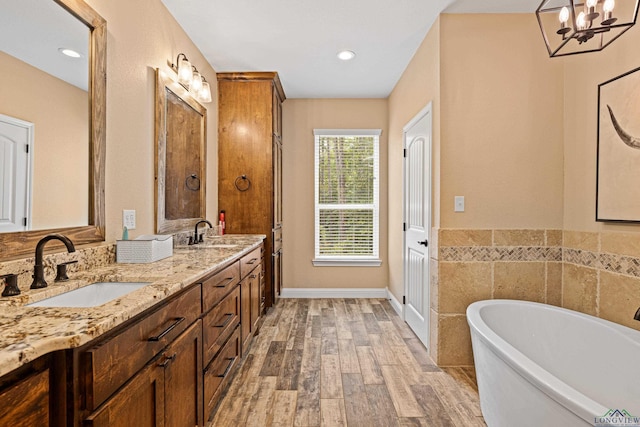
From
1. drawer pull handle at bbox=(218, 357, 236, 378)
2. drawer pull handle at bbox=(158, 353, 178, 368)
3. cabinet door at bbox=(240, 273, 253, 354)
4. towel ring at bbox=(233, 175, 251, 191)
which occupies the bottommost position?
drawer pull handle at bbox=(218, 357, 236, 378)

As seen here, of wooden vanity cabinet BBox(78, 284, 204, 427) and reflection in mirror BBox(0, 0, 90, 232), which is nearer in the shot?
wooden vanity cabinet BBox(78, 284, 204, 427)

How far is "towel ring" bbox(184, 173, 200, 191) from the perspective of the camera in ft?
9.31

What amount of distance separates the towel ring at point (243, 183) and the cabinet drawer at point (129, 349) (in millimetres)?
2253

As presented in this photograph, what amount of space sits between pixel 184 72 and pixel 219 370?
7.13ft

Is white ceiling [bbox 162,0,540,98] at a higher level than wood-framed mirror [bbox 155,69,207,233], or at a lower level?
higher

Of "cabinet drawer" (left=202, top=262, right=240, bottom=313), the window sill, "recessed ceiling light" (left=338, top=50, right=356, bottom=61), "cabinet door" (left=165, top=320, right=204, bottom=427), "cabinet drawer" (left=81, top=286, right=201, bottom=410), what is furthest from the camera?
the window sill

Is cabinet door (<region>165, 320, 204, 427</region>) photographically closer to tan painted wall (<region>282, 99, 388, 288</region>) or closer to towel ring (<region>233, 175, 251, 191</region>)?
towel ring (<region>233, 175, 251, 191</region>)

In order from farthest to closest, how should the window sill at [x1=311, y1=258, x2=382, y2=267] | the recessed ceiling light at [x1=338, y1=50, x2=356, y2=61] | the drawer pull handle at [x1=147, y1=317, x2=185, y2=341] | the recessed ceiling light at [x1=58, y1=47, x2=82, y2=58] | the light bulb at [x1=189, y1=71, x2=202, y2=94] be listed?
1. the window sill at [x1=311, y1=258, x2=382, y2=267]
2. the recessed ceiling light at [x1=338, y1=50, x2=356, y2=61]
3. the light bulb at [x1=189, y1=71, x2=202, y2=94]
4. the recessed ceiling light at [x1=58, y1=47, x2=82, y2=58]
5. the drawer pull handle at [x1=147, y1=317, x2=185, y2=341]

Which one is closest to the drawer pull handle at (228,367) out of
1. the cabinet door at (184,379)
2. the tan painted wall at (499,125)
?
the cabinet door at (184,379)

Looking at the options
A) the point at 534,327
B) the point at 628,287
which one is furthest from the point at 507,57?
the point at 534,327

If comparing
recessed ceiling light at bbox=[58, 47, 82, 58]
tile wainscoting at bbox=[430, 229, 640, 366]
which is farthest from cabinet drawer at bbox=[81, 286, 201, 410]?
tile wainscoting at bbox=[430, 229, 640, 366]

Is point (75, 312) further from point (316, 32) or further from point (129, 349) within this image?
point (316, 32)

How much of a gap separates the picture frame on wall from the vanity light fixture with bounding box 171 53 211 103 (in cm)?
288

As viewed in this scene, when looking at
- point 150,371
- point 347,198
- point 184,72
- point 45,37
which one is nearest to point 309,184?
point 347,198
